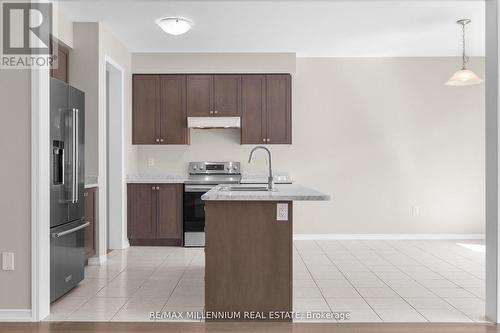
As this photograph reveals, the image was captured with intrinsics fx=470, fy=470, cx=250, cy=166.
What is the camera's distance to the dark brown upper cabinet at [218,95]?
21.9ft

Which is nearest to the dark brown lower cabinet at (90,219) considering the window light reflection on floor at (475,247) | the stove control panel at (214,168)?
the stove control panel at (214,168)

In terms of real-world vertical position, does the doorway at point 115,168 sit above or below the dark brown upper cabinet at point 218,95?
below

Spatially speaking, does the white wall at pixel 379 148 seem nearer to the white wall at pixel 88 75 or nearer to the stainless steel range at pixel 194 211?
the stainless steel range at pixel 194 211

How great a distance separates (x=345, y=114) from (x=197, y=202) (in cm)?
254

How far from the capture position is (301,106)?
6945 millimetres

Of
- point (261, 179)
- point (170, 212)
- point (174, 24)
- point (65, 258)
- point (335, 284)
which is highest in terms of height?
point (174, 24)

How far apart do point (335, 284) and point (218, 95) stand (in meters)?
3.35

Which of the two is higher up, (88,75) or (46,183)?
(88,75)

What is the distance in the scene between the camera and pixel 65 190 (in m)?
3.79

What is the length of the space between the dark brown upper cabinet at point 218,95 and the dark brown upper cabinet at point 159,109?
8.8 inches

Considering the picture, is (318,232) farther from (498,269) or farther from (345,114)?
(498,269)

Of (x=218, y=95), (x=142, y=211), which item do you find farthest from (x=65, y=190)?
(x=218, y=95)

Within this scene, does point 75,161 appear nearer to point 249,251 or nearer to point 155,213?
point 249,251

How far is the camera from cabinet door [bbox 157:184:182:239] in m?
6.39
